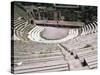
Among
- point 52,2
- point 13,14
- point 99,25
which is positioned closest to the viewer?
point 13,14

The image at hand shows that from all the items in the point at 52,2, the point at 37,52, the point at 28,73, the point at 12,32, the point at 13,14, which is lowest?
the point at 28,73

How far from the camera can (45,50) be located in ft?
6.56

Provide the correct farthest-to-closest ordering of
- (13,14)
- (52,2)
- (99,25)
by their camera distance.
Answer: (99,25)
(52,2)
(13,14)

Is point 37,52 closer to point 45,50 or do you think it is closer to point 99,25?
point 45,50

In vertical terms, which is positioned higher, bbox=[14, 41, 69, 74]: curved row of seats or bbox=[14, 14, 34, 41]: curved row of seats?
bbox=[14, 14, 34, 41]: curved row of seats

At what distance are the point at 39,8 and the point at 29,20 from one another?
15 centimetres

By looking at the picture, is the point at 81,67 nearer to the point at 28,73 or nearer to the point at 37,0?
the point at 28,73

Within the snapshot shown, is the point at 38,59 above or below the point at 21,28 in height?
below

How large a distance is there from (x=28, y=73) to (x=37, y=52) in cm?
21

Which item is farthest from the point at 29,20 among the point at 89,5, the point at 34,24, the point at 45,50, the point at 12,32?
the point at 89,5

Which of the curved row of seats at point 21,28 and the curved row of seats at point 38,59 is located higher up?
the curved row of seats at point 21,28

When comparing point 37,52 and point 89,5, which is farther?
point 89,5

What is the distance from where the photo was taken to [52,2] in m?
2.02

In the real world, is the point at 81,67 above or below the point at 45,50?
below
